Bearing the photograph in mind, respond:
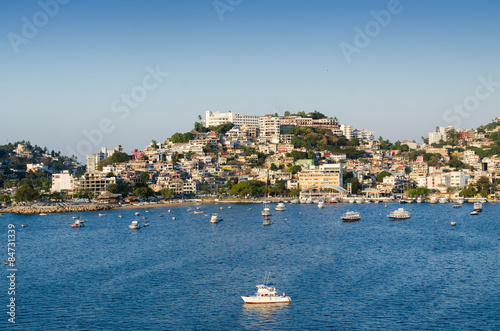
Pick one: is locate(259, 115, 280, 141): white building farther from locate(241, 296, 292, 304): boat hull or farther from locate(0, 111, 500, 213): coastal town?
locate(241, 296, 292, 304): boat hull

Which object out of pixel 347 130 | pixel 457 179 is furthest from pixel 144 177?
pixel 347 130

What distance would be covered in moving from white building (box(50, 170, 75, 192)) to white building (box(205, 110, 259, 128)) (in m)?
26.5

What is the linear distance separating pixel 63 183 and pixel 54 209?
14001 millimetres

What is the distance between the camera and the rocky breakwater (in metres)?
42.2

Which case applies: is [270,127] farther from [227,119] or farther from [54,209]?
[54,209]

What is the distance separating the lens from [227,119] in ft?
259

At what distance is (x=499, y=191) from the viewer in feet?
175

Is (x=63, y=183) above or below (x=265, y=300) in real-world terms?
above

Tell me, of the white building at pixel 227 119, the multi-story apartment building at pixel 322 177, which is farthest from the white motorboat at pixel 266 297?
the white building at pixel 227 119

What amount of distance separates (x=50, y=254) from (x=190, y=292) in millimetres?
9291

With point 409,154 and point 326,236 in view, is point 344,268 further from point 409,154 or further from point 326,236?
point 409,154

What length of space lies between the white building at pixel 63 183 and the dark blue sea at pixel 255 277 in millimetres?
26398

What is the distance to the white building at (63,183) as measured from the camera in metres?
55.8

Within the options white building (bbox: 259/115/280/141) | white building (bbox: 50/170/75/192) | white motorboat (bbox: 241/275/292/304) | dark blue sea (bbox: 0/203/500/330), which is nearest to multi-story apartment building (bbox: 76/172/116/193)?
white building (bbox: 50/170/75/192)
